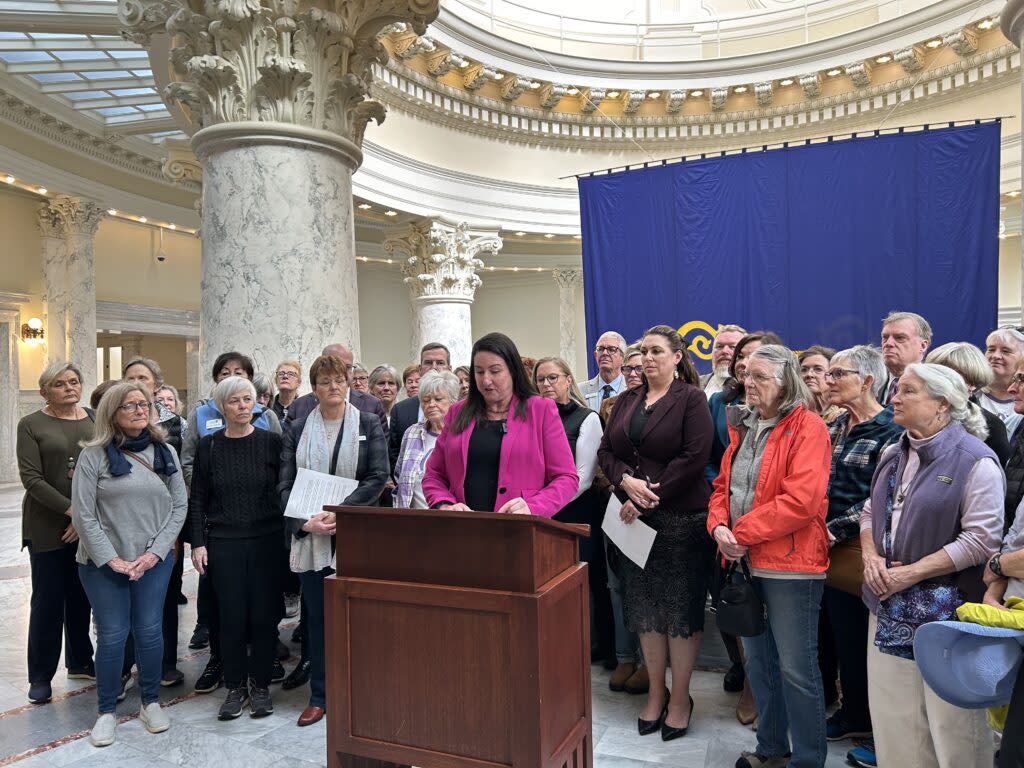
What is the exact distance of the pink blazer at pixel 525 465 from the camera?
2.98 m

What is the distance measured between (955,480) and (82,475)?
3.56m

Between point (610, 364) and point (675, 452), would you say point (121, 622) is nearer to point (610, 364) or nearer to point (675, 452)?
point (675, 452)

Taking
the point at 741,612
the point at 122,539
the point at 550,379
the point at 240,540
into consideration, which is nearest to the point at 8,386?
the point at 122,539

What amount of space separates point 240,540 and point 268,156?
7.87 ft

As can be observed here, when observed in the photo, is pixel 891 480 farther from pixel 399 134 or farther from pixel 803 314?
pixel 399 134

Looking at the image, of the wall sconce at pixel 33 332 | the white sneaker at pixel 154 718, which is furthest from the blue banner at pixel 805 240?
the wall sconce at pixel 33 332

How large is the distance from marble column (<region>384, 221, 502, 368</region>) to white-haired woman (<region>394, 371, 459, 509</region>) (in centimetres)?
883

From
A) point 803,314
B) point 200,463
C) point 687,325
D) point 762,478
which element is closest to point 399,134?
point 687,325

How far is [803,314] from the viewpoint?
9.48 m

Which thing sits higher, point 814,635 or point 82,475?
point 82,475

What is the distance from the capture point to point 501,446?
9.86ft

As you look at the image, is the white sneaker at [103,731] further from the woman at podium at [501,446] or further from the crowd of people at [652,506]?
the woman at podium at [501,446]

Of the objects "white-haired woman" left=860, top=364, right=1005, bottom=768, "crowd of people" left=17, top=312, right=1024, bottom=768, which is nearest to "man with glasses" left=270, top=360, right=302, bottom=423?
"crowd of people" left=17, top=312, right=1024, bottom=768

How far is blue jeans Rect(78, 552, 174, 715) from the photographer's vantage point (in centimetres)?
344
